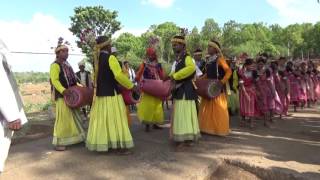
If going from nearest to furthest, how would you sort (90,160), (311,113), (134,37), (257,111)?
1. (90,160)
2. (257,111)
3. (311,113)
4. (134,37)

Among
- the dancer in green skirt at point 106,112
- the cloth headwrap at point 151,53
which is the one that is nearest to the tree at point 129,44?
the cloth headwrap at point 151,53

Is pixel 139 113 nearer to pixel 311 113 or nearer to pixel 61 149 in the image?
pixel 61 149

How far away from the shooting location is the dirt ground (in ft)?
20.7

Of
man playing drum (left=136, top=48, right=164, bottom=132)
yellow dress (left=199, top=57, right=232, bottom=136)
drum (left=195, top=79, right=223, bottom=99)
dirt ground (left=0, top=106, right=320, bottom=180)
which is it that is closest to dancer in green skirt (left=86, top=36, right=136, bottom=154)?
dirt ground (left=0, top=106, right=320, bottom=180)

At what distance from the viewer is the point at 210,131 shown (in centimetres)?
902

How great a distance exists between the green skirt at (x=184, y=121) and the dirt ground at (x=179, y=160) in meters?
0.26

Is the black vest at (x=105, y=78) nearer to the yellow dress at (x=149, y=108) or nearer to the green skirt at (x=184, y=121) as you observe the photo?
the green skirt at (x=184, y=121)

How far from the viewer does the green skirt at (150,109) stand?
30.1 feet

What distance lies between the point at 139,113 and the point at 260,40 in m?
78.1

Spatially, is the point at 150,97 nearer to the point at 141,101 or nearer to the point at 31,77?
the point at 141,101

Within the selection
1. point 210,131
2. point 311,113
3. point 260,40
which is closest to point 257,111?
point 210,131

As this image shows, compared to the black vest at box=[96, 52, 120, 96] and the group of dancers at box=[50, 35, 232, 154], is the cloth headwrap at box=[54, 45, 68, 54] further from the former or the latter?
the black vest at box=[96, 52, 120, 96]

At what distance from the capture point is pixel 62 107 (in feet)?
25.3

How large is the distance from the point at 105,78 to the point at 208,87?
2.29 metres
